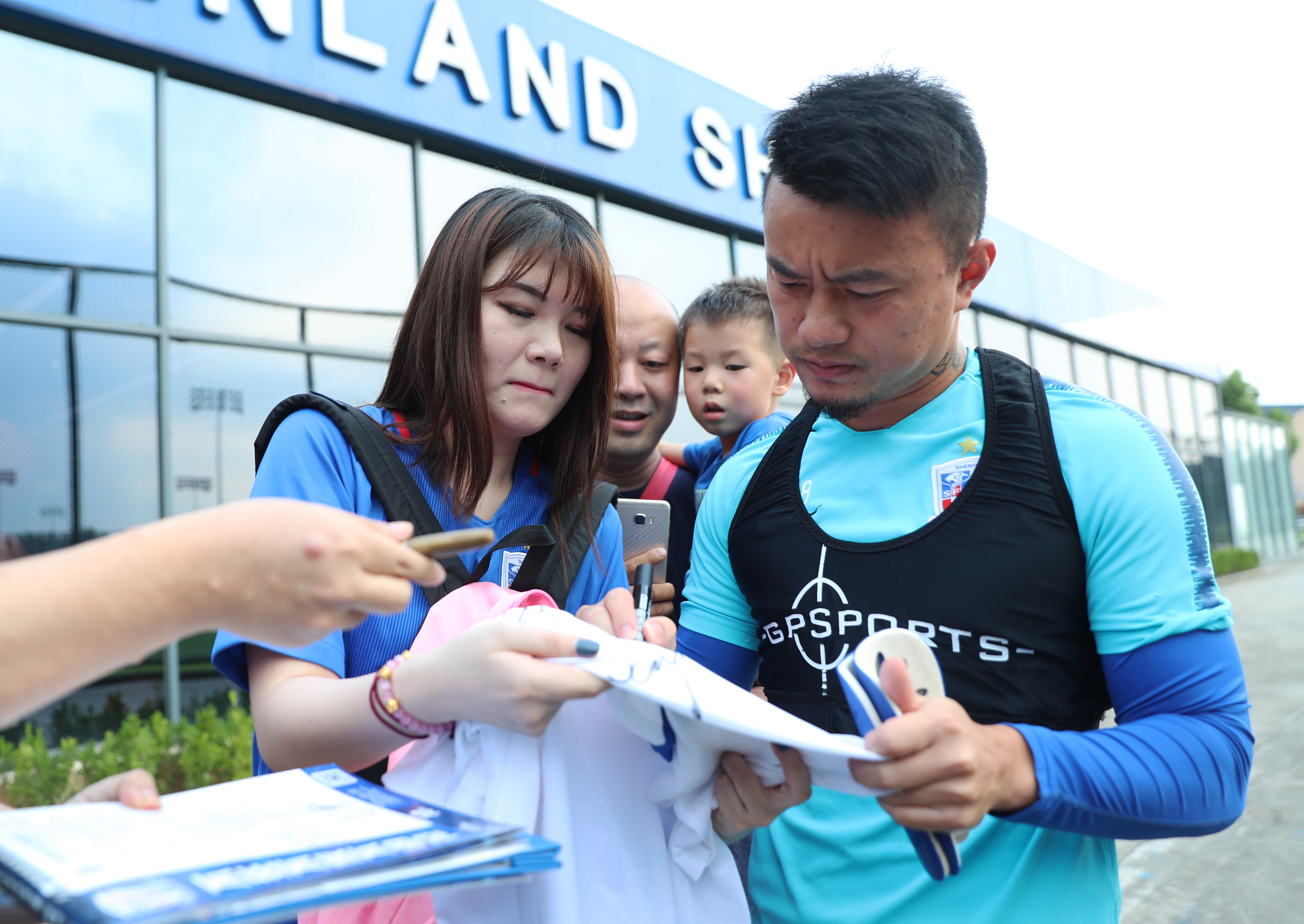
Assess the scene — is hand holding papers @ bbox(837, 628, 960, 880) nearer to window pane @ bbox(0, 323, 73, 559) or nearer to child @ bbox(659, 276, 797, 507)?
child @ bbox(659, 276, 797, 507)

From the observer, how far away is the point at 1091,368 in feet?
48.4

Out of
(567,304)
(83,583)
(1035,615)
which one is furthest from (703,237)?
(83,583)

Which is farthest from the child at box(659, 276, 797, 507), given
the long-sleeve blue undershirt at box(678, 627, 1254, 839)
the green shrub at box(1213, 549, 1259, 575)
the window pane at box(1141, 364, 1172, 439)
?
the green shrub at box(1213, 549, 1259, 575)

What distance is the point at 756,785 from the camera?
1123 millimetres

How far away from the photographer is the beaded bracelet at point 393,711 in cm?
111

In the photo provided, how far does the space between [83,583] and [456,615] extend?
646mm

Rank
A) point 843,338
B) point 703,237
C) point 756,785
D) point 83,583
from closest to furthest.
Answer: point 83,583
point 756,785
point 843,338
point 703,237

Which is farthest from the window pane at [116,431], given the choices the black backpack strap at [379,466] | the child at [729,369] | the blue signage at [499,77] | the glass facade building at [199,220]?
the black backpack strap at [379,466]

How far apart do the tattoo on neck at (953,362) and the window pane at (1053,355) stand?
11.9 metres

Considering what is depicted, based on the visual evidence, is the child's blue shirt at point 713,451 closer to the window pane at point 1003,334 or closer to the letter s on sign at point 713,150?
the letter s on sign at point 713,150

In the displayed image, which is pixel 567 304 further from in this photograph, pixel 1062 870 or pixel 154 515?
pixel 154 515

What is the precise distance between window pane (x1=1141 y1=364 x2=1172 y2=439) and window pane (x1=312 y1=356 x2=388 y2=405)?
15.4 metres

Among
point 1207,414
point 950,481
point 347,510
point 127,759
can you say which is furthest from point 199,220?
point 1207,414

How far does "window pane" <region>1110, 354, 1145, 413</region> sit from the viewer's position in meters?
15.5
